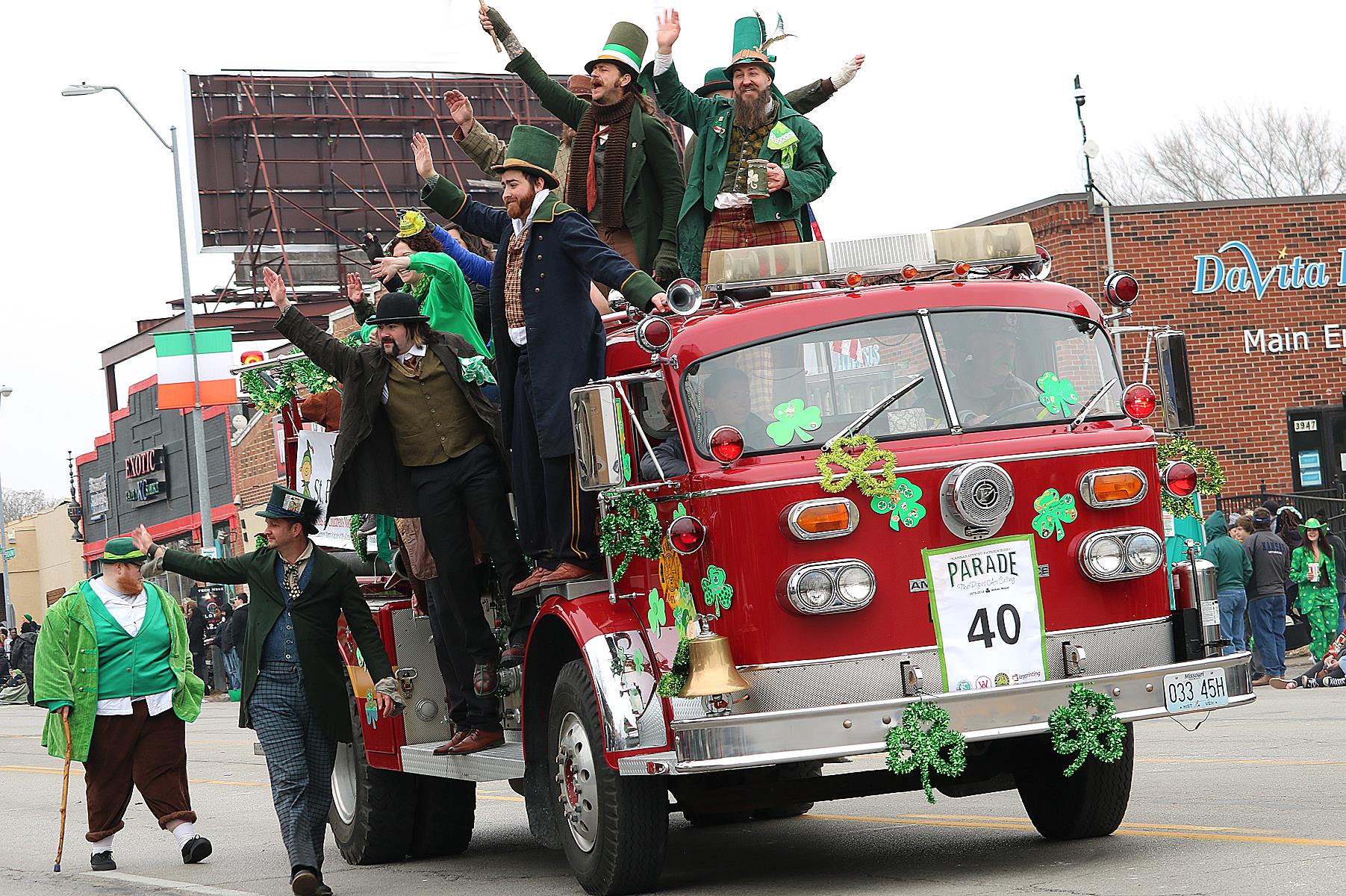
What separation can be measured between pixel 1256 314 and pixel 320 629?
68.6 ft

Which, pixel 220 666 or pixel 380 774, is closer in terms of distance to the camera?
pixel 380 774

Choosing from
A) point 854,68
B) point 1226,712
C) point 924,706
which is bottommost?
point 1226,712

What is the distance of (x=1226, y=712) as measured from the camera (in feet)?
57.6

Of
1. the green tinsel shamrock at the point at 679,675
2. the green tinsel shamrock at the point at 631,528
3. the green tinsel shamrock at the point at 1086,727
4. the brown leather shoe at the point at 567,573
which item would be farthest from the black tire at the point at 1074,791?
the brown leather shoe at the point at 567,573

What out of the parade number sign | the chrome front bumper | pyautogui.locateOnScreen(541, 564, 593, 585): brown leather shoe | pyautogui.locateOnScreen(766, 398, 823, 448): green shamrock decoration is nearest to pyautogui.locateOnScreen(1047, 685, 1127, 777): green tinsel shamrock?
the chrome front bumper

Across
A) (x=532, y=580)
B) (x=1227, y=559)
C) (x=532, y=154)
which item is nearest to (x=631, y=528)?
(x=532, y=580)

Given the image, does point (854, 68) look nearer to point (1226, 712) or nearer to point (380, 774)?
point (380, 774)

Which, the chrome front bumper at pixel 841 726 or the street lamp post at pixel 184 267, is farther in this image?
the street lamp post at pixel 184 267

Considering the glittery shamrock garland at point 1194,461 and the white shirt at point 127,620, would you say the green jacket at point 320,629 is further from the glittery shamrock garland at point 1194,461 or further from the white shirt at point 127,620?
the glittery shamrock garland at point 1194,461

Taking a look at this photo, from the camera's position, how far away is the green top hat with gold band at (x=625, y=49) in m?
10.3

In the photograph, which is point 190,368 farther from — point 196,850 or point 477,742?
point 477,742

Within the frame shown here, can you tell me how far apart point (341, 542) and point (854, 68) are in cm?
431

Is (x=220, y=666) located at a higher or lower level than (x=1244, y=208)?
lower

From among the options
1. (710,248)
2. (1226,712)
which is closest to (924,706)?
(710,248)
